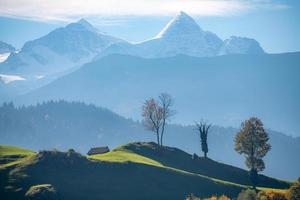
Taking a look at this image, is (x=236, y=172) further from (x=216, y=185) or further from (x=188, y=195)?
(x=188, y=195)

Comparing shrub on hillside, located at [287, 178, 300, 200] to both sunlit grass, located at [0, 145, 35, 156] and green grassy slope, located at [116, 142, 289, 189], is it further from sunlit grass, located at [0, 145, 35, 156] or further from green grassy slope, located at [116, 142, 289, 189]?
sunlit grass, located at [0, 145, 35, 156]

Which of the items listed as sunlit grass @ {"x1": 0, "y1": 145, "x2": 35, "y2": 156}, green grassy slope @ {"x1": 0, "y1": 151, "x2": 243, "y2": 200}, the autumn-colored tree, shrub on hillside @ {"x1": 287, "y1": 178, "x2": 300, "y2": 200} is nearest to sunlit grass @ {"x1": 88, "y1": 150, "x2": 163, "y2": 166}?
green grassy slope @ {"x1": 0, "y1": 151, "x2": 243, "y2": 200}

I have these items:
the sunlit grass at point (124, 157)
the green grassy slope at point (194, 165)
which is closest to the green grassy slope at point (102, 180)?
the sunlit grass at point (124, 157)

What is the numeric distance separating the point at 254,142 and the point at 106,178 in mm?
37539

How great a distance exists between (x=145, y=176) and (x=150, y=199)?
9.56 meters

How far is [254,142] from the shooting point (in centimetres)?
14175

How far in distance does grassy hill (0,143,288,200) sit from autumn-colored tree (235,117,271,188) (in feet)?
22.1

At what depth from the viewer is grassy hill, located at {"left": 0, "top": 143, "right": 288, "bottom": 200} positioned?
11844 cm

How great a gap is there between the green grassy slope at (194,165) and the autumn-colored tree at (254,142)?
19.2 ft

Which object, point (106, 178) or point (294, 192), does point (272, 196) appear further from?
point (106, 178)

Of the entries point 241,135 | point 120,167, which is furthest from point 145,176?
point 241,135

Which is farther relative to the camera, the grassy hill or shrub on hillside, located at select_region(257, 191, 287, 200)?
the grassy hill

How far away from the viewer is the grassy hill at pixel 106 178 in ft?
389

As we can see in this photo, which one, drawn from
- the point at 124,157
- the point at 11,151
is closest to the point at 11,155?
the point at 11,151
